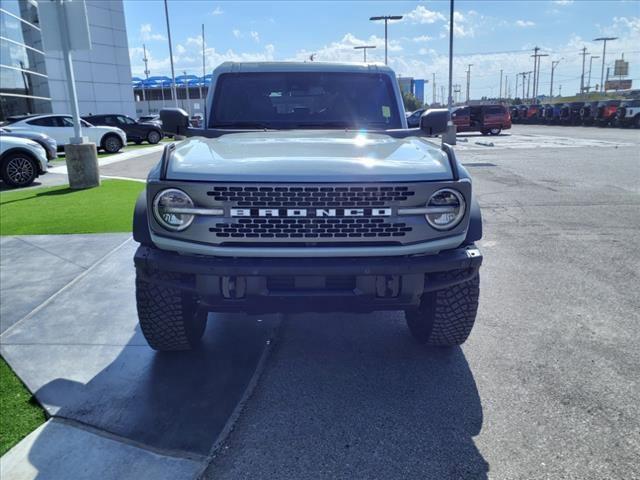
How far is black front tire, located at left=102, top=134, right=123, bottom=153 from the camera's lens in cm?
1981

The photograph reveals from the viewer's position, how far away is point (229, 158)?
2977 millimetres

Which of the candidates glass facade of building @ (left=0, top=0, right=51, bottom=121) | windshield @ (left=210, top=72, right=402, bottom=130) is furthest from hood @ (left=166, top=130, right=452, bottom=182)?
glass facade of building @ (left=0, top=0, right=51, bottom=121)

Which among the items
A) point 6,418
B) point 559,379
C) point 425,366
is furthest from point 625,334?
point 6,418

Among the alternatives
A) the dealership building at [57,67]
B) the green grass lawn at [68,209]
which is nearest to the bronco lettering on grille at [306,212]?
the green grass lawn at [68,209]

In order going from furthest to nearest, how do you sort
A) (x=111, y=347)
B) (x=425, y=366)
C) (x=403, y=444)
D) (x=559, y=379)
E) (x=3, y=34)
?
(x=3, y=34)
(x=111, y=347)
(x=425, y=366)
(x=559, y=379)
(x=403, y=444)

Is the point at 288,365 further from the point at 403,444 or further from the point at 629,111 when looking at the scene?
the point at 629,111

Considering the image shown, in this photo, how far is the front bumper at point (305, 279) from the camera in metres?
2.71

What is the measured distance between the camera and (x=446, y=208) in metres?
2.84

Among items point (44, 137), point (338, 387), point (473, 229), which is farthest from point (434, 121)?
point (44, 137)

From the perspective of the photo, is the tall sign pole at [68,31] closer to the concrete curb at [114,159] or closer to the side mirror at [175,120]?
the concrete curb at [114,159]

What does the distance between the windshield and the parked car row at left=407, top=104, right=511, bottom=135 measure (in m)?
26.0

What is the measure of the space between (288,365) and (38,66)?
113ft

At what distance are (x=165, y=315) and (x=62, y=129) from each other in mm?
17632

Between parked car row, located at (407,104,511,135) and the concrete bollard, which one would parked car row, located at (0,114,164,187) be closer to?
the concrete bollard
